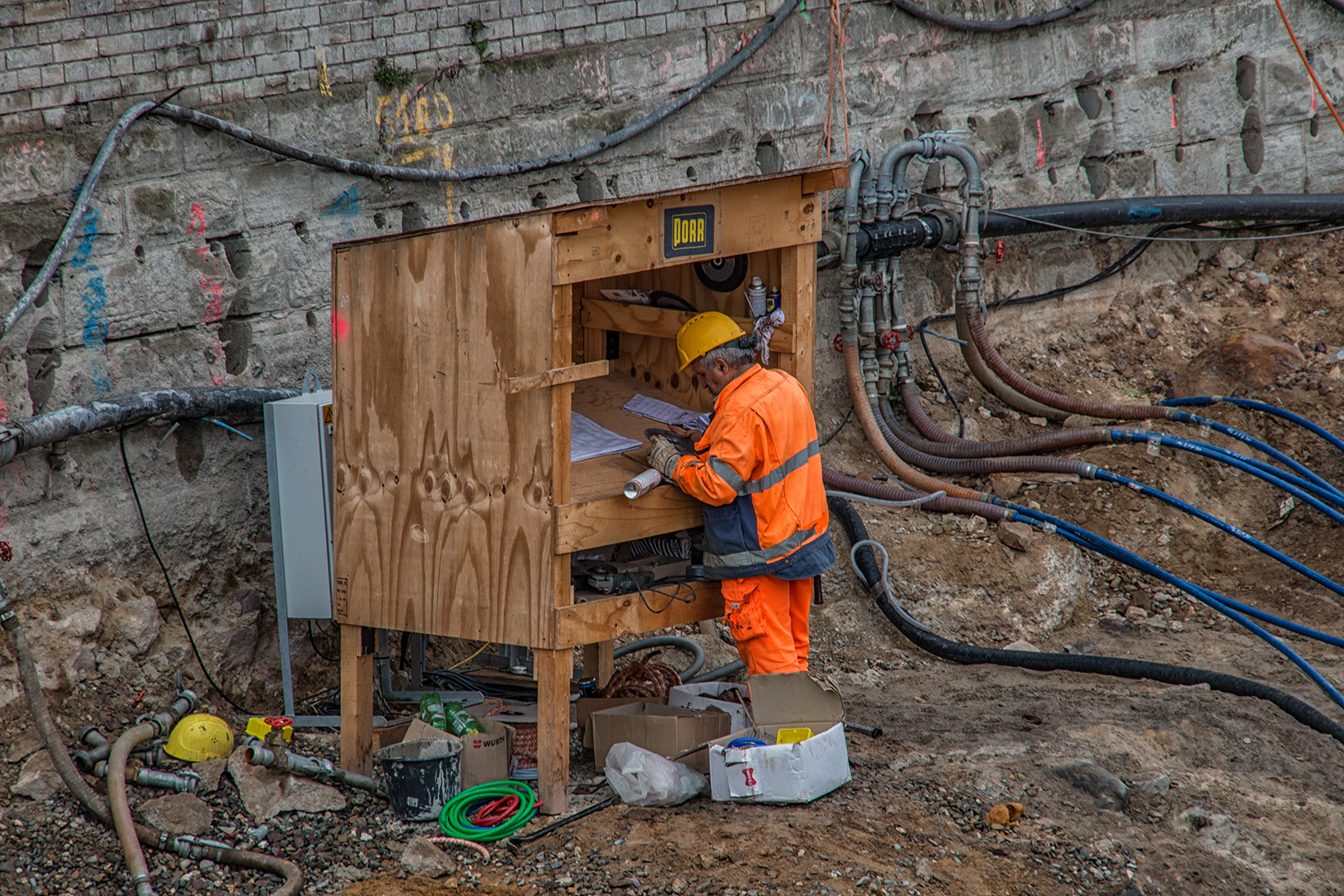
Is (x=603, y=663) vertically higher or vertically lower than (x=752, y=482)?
lower

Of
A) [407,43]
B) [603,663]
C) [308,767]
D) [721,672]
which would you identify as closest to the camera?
[308,767]

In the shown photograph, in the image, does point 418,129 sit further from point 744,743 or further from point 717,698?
point 744,743

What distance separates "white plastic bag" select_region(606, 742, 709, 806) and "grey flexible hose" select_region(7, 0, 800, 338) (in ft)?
9.87

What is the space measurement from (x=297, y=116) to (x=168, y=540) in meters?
2.05

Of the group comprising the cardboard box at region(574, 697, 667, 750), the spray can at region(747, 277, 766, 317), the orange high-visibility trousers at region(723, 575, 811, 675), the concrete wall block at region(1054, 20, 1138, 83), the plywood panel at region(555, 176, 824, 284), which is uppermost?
the concrete wall block at region(1054, 20, 1138, 83)

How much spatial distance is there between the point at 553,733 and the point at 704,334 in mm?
1577

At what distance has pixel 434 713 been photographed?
4.83m

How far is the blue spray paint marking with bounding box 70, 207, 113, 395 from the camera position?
5.15 meters

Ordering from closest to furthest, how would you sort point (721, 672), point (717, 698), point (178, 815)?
point (178, 815), point (717, 698), point (721, 672)

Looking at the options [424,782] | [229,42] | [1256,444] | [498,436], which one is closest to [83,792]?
[424,782]

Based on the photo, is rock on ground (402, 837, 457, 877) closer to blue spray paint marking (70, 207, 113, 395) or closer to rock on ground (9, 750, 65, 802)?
rock on ground (9, 750, 65, 802)

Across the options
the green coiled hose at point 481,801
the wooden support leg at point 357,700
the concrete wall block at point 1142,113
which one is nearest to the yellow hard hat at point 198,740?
→ the wooden support leg at point 357,700

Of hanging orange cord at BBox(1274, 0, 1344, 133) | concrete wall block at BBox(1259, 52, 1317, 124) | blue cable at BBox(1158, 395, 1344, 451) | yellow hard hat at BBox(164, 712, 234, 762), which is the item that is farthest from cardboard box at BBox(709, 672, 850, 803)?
concrete wall block at BBox(1259, 52, 1317, 124)

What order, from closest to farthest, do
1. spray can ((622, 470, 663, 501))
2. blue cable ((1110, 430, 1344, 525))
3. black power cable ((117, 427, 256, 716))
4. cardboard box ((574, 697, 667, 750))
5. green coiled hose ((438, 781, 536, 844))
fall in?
1. green coiled hose ((438, 781, 536, 844))
2. spray can ((622, 470, 663, 501))
3. cardboard box ((574, 697, 667, 750))
4. black power cable ((117, 427, 256, 716))
5. blue cable ((1110, 430, 1344, 525))
